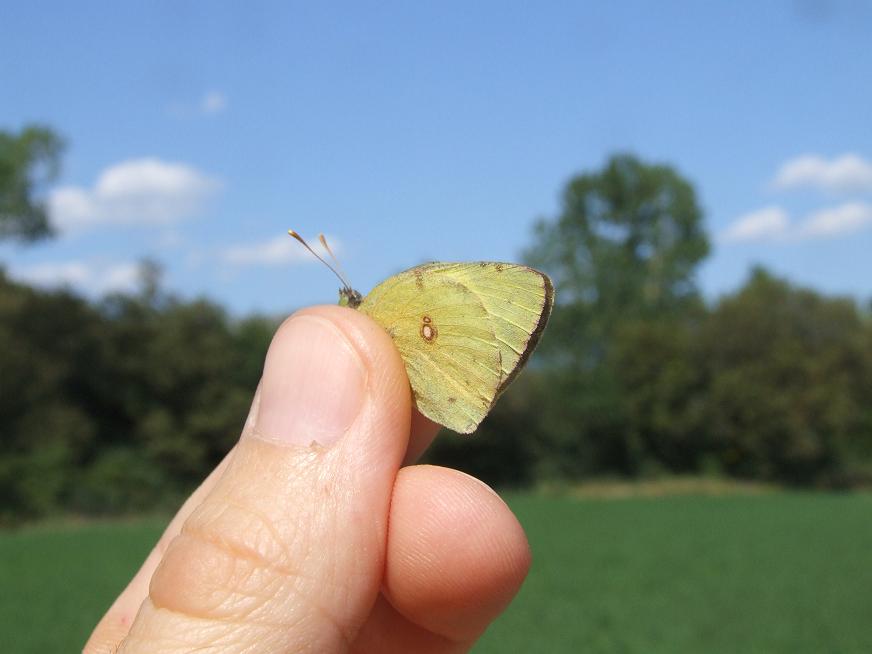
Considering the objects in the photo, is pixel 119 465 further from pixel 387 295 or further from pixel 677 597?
pixel 387 295

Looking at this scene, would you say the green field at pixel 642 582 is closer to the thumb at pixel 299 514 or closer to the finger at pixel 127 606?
the finger at pixel 127 606

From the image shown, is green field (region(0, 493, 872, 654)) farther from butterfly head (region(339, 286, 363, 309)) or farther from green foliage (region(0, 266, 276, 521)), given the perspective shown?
butterfly head (region(339, 286, 363, 309))

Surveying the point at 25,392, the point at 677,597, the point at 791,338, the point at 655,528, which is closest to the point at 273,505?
the point at 677,597

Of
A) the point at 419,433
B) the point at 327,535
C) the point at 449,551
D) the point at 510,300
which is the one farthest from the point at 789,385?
the point at 327,535

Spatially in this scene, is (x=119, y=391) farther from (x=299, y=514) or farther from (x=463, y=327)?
(x=299, y=514)

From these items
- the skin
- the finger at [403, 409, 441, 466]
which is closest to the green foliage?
the finger at [403, 409, 441, 466]

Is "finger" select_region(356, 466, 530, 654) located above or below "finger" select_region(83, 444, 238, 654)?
above

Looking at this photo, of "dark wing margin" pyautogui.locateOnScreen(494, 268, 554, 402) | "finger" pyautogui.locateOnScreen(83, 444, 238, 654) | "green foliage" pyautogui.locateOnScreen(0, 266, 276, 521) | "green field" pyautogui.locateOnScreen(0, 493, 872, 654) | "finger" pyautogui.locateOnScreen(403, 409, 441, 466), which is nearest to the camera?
"finger" pyautogui.locateOnScreen(83, 444, 238, 654)
